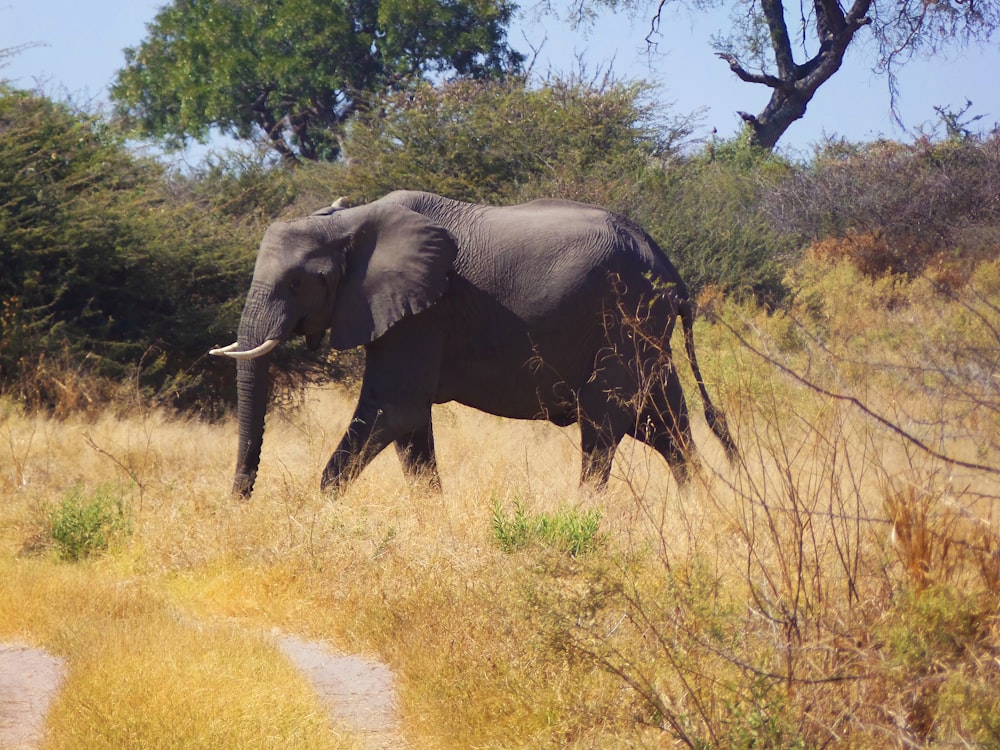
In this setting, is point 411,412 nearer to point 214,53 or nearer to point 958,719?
point 958,719

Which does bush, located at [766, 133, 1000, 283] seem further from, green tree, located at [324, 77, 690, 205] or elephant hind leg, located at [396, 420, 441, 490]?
elephant hind leg, located at [396, 420, 441, 490]

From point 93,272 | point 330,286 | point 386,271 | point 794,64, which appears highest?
point 794,64

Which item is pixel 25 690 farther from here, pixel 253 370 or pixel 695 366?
pixel 695 366

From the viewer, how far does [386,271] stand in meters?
7.80

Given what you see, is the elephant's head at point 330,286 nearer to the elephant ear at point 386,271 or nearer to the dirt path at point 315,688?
the elephant ear at point 386,271

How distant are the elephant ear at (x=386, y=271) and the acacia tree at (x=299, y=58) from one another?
26.8m

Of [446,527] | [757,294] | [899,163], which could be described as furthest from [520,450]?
[899,163]

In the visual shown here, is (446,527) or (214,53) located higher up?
(214,53)

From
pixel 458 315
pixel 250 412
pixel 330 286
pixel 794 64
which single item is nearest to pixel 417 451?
pixel 458 315

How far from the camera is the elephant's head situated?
7.71m

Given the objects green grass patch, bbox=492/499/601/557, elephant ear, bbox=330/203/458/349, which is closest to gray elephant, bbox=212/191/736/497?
elephant ear, bbox=330/203/458/349

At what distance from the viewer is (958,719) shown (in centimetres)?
346

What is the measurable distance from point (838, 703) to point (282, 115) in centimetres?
3488

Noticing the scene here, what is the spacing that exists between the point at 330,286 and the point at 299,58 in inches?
1129
